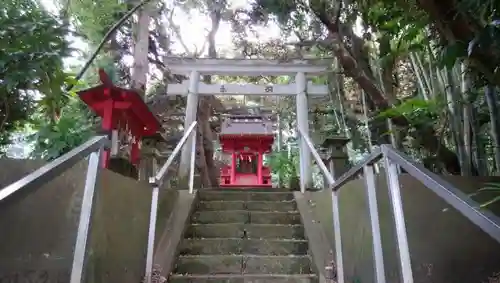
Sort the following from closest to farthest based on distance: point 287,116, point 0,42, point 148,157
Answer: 1. point 0,42
2. point 148,157
3. point 287,116

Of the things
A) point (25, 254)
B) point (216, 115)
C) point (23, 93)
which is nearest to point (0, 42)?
point (23, 93)

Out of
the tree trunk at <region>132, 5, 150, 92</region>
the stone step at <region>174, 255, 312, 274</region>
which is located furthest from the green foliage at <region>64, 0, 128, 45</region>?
the stone step at <region>174, 255, 312, 274</region>

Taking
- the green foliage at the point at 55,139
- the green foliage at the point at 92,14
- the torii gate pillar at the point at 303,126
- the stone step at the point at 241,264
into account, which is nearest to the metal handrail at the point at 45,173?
the stone step at the point at 241,264

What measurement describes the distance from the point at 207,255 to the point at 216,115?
9.91m

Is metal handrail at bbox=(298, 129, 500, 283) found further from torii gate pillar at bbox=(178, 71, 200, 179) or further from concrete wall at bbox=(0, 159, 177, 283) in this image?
torii gate pillar at bbox=(178, 71, 200, 179)

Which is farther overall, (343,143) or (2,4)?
(343,143)

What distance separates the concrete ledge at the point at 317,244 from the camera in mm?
3411

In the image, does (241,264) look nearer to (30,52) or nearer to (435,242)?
(435,242)

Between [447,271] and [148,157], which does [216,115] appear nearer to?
[148,157]

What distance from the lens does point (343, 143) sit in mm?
5750

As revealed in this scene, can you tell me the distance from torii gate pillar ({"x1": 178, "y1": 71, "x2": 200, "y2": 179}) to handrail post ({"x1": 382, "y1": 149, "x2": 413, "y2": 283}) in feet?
16.1

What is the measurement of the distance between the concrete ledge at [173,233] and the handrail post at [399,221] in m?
2.23

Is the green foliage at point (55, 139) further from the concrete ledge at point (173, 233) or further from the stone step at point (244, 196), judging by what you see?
the stone step at point (244, 196)

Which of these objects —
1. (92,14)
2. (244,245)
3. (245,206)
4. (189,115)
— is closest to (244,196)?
(245,206)
